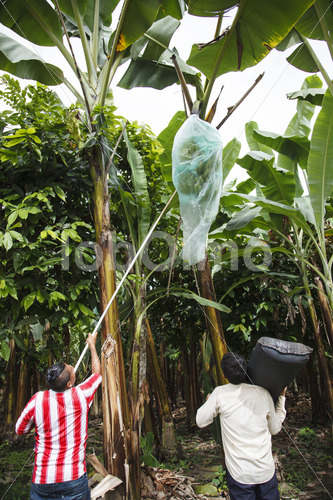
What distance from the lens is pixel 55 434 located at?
5.13ft

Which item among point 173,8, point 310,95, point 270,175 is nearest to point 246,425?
point 270,175

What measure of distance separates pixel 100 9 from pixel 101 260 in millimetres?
2156

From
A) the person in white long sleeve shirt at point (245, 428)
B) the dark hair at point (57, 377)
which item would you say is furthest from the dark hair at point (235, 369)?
the dark hair at point (57, 377)

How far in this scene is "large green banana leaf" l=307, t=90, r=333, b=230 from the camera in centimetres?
274

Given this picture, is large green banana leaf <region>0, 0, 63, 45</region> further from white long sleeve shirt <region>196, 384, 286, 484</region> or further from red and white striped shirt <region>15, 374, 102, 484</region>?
white long sleeve shirt <region>196, 384, 286, 484</region>

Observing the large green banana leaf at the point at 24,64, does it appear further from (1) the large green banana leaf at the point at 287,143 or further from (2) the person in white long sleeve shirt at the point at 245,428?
(2) the person in white long sleeve shirt at the point at 245,428

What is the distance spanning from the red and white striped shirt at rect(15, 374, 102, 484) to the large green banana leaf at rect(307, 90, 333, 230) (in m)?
2.49

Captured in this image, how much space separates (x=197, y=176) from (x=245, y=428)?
1429mm

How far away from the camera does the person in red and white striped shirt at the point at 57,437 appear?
1.55 metres

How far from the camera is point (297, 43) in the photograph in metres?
3.13

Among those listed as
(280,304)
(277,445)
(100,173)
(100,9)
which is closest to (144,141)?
(100,173)

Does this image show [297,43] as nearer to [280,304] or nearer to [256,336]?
[280,304]

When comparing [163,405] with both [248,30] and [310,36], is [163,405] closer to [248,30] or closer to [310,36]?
[248,30]

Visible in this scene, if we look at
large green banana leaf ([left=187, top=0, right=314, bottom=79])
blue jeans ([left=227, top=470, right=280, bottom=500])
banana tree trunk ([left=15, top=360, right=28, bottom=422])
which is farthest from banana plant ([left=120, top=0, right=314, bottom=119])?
banana tree trunk ([left=15, top=360, right=28, bottom=422])
